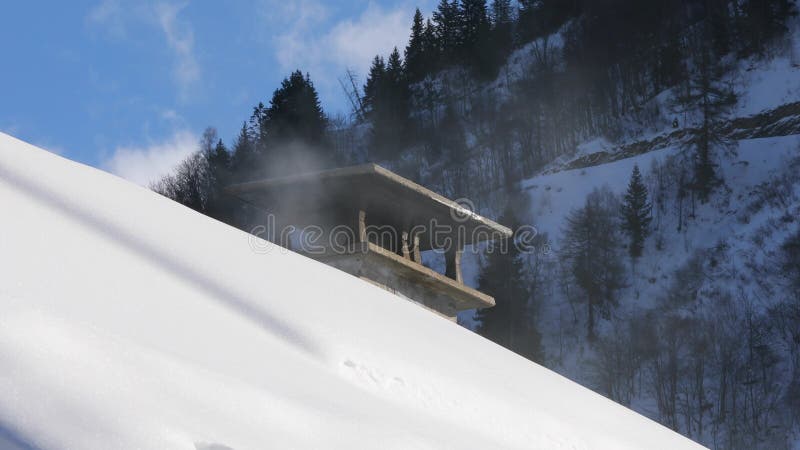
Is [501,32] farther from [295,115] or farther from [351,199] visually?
[351,199]

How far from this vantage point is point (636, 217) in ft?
120

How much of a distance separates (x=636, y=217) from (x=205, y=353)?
3568cm

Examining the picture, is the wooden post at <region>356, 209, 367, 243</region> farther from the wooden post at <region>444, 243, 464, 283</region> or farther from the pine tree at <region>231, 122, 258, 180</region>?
the pine tree at <region>231, 122, 258, 180</region>

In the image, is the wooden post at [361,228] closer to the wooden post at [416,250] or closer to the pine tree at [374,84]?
the wooden post at [416,250]

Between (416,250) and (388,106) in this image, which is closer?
(416,250)

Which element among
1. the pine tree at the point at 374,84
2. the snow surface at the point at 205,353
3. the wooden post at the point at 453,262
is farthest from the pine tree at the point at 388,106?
the snow surface at the point at 205,353

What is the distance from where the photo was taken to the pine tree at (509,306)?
33062mm

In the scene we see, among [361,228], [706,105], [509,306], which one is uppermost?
[706,105]

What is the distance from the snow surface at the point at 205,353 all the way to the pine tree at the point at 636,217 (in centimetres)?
3363

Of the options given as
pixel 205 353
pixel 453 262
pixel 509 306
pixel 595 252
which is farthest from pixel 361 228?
pixel 595 252

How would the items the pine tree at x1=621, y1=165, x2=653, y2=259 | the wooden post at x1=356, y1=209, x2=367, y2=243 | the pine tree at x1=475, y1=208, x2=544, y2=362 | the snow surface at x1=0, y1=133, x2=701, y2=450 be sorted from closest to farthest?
the snow surface at x1=0, y1=133, x2=701, y2=450
the wooden post at x1=356, y1=209, x2=367, y2=243
the pine tree at x1=475, y1=208, x2=544, y2=362
the pine tree at x1=621, y1=165, x2=653, y2=259

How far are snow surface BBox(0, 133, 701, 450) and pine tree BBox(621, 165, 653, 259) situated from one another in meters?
33.6

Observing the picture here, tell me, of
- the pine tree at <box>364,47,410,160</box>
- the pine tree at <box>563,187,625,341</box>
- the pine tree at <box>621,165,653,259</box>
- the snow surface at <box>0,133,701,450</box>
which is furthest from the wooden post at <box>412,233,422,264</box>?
the pine tree at <box>364,47,410,160</box>

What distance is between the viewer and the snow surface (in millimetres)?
1654
